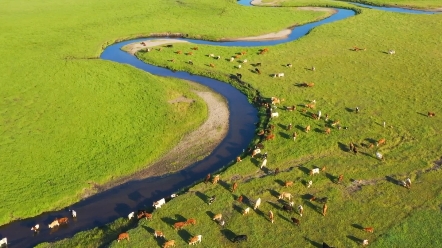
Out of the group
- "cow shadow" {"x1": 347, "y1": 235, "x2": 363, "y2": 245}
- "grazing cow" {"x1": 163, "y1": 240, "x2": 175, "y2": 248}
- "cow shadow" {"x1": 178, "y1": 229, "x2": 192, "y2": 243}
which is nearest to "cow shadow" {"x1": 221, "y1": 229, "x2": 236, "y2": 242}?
"cow shadow" {"x1": 178, "y1": 229, "x2": 192, "y2": 243}

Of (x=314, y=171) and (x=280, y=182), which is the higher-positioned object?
(x=314, y=171)

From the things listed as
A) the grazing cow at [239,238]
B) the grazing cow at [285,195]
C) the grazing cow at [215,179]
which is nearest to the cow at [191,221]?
the grazing cow at [239,238]

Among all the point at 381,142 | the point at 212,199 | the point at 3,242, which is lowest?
the point at 3,242

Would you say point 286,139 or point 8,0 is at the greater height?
point 8,0

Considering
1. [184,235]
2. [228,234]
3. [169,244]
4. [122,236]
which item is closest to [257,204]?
[228,234]

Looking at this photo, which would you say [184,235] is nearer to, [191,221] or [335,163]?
[191,221]

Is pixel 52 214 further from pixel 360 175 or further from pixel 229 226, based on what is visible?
pixel 360 175

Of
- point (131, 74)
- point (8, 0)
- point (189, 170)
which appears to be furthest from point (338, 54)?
point (8, 0)
